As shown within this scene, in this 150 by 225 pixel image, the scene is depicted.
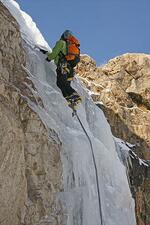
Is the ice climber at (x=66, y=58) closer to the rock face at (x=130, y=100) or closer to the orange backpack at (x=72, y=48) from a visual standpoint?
the orange backpack at (x=72, y=48)

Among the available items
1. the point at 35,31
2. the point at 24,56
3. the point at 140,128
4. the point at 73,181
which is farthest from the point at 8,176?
the point at 140,128

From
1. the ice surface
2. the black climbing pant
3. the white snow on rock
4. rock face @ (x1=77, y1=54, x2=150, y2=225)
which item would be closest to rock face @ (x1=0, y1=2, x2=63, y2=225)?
the ice surface

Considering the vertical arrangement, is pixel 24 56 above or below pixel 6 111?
above

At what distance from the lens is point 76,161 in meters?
7.84

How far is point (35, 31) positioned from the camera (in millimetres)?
10195

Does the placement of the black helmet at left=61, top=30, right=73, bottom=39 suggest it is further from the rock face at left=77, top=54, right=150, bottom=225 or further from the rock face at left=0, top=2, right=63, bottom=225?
the rock face at left=77, top=54, right=150, bottom=225

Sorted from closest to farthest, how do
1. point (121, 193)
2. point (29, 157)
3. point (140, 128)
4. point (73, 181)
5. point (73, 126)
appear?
point (29, 157) → point (73, 181) → point (73, 126) → point (121, 193) → point (140, 128)

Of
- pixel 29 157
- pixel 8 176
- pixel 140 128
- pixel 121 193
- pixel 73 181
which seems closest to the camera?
pixel 8 176

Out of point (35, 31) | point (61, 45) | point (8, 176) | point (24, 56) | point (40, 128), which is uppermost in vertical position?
point (35, 31)

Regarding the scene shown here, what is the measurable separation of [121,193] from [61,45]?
322 cm

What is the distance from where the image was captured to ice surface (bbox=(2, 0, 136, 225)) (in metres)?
Answer: 7.38

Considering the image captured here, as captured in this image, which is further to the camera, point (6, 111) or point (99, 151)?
point (99, 151)

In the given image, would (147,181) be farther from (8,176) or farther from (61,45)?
(8,176)

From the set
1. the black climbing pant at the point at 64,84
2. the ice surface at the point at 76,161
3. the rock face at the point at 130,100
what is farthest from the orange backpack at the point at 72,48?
the rock face at the point at 130,100
